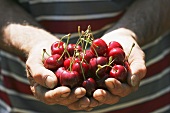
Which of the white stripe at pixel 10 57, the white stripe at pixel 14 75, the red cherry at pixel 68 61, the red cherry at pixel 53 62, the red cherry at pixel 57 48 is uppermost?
the white stripe at pixel 10 57

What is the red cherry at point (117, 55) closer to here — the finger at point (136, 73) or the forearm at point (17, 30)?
the finger at point (136, 73)

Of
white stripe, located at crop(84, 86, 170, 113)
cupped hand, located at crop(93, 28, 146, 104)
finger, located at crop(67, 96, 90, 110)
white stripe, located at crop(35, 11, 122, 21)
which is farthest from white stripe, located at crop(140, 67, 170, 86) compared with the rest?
finger, located at crop(67, 96, 90, 110)

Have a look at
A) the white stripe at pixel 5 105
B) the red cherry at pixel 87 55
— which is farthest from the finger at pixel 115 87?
the white stripe at pixel 5 105

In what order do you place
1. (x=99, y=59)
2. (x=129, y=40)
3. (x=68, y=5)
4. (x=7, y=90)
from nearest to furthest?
(x=99, y=59)
(x=129, y=40)
(x=68, y=5)
(x=7, y=90)

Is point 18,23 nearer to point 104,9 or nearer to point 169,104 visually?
point 104,9

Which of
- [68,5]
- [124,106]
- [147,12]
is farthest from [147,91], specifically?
[68,5]

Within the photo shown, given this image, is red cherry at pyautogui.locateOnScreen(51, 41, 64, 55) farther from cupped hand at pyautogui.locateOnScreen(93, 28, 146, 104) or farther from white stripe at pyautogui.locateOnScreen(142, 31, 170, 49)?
white stripe at pyautogui.locateOnScreen(142, 31, 170, 49)
